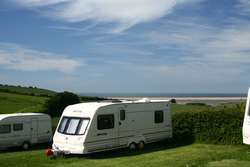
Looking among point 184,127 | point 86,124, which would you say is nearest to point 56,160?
point 86,124

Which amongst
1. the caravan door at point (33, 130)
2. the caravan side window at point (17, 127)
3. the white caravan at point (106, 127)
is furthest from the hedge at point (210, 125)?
the caravan side window at point (17, 127)

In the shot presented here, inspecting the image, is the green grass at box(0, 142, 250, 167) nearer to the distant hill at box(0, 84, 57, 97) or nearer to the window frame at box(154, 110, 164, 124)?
the window frame at box(154, 110, 164, 124)

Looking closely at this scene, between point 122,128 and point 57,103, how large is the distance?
738 inches

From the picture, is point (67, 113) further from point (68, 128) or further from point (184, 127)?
point (184, 127)

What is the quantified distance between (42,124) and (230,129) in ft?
37.8

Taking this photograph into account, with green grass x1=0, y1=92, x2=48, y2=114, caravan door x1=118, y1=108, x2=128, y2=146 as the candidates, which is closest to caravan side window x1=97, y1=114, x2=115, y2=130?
caravan door x1=118, y1=108, x2=128, y2=146

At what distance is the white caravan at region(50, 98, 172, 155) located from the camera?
37.8ft

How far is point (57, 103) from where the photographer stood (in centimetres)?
2980

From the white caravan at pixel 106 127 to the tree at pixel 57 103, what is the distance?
1714 centimetres

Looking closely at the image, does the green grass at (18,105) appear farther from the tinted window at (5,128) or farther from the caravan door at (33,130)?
the tinted window at (5,128)

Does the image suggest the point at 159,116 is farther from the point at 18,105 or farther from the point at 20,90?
the point at 20,90

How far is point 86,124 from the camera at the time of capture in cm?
1157

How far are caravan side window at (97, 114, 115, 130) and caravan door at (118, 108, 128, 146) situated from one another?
1.71ft

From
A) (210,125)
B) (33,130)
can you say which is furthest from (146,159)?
(33,130)
